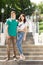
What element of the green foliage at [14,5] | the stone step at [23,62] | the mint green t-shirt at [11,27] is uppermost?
the green foliage at [14,5]

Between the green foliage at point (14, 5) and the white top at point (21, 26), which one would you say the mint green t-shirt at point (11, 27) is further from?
the green foliage at point (14, 5)

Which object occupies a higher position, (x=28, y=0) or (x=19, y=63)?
(x=28, y=0)

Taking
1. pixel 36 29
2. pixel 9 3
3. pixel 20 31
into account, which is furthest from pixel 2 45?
pixel 9 3

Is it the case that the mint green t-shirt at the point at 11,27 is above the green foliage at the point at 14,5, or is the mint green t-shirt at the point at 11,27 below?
below

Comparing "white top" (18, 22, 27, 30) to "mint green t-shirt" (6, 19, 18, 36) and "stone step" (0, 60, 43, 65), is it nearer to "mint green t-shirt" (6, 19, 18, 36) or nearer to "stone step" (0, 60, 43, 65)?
"mint green t-shirt" (6, 19, 18, 36)

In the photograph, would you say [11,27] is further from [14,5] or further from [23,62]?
[14,5]

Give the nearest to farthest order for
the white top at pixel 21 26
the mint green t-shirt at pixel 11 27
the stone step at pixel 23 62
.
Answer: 1. the stone step at pixel 23 62
2. the mint green t-shirt at pixel 11 27
3. the white top at pixel 21 26

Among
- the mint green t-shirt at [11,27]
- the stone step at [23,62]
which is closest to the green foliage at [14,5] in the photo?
the mint green t-shirt at [11,27]

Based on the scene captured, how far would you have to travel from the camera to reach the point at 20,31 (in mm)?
11648

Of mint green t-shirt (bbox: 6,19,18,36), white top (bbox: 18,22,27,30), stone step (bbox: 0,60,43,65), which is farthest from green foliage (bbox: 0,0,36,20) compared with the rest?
stone step (bbox: 0,60,43,65)

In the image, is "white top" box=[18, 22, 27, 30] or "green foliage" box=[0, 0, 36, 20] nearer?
"white top" box=[18, 22, 27, 30]

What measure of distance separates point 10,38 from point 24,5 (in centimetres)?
5285

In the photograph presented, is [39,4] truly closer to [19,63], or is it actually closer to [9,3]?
[9,3]

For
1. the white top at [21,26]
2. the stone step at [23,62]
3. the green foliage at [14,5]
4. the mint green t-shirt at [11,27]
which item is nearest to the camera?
the stone step at [23,62]
